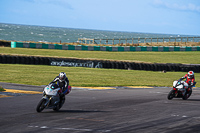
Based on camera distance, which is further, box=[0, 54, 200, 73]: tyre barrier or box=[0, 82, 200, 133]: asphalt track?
box=[0, 54, 200, 73]: tyre barrier

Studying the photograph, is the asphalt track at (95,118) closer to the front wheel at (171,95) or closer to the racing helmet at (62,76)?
the racing helmet at (62,76)

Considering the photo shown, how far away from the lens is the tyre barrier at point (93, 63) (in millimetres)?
32062

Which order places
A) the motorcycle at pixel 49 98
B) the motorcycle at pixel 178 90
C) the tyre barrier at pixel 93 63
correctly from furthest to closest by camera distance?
the tyre barrier at pixel 93 63 < the motorcycle at pixel 178 90 < the motorcycle at pixel 49 98

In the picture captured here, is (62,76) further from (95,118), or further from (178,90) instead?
(178,90)

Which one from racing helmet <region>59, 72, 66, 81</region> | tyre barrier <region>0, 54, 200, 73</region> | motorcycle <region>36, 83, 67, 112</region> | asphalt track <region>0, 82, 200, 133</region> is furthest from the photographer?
tyre barrier <region>0, 54, 200, 73</region>

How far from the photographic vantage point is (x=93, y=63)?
33.9 meters

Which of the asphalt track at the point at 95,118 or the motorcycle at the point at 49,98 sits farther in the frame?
the motorcycle at the point at 49,98

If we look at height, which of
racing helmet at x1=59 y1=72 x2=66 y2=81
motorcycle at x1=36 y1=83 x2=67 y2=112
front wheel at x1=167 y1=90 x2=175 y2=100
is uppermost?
racing helmet at x1=59 y1=72 x2=66 y2=81

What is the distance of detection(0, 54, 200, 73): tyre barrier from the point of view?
32.1m

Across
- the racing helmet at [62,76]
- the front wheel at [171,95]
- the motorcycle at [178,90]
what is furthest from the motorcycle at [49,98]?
the motorcycle at [178,90]

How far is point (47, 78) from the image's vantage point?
23.7 metres

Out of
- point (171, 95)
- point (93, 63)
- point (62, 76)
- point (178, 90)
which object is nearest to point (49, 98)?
point (62, 76)

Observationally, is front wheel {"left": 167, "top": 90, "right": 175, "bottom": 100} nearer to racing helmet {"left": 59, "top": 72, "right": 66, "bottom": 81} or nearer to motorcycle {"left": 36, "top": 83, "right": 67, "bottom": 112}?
racing helmet {"left": 59, "top": 72, "right": 66, "bottom": 81}

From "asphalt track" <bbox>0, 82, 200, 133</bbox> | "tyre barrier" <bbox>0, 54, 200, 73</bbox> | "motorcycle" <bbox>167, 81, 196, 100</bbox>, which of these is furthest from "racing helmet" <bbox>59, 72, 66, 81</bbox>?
"tyre barrier" <bbox>0, 54, 200, 73</bbox>
